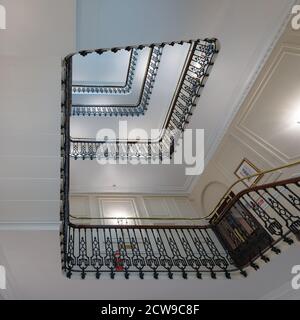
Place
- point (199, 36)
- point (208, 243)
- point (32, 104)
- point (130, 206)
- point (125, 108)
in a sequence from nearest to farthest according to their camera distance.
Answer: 1. point (32, 104)
2. point (199, 36)
3. point (208, 243)
4. point (130, 206)
5. point (125, 108)

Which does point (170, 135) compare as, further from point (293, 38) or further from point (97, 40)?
point (97, 40)

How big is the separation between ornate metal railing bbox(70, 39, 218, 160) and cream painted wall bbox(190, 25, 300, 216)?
107 cm

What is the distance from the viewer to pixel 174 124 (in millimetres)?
9062

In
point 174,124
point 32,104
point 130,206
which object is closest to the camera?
point 32,104

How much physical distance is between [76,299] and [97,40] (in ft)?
11.5

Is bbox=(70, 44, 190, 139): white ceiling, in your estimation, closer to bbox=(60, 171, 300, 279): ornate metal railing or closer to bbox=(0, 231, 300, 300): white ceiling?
bbox=(60, 171, 300, 279): ornate metal railing

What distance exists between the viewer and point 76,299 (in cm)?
492

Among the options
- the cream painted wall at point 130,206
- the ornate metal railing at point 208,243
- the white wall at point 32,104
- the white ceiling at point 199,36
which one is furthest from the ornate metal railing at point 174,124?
the white wall at point 32,104

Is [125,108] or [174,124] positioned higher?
[125,108]

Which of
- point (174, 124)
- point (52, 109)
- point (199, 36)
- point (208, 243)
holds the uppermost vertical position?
point (174, 124)

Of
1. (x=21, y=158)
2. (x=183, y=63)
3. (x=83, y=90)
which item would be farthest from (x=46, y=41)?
(x=83, y=90)

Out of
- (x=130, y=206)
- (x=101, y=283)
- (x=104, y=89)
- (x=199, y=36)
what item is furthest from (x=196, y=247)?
(x=104, y=89)

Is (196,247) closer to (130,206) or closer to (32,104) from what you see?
(130,206)

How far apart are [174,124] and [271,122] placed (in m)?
2.79
